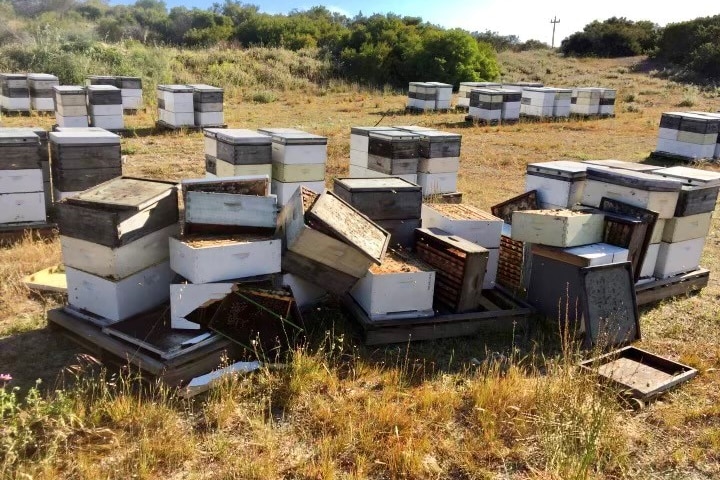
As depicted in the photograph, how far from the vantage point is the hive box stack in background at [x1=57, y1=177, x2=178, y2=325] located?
3.90 meters

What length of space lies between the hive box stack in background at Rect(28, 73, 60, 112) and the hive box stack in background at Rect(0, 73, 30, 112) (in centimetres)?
15

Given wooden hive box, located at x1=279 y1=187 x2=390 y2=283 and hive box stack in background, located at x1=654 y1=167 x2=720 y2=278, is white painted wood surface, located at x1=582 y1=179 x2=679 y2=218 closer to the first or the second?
hive box stack in background, located at x1=654 y1=167 x2=720 y2=278

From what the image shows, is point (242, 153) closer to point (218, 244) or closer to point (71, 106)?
point (218, 244)

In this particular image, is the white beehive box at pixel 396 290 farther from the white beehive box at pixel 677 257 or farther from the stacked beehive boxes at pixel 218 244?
the white beehive box at pixel 677 257

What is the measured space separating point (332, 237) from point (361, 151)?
3785mm

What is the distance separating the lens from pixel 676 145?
479 inches

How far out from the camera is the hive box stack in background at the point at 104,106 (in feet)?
41.2

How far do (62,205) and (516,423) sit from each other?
308 centimetres

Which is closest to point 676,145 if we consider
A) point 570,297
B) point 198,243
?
point 570,297

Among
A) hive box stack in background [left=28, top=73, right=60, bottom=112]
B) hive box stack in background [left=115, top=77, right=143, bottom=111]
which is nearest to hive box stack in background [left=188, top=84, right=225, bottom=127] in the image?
hive box stack in background [left=28, top=73, right=60, bottom=112]

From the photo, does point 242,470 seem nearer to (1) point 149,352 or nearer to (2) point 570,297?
(1) point 149,352

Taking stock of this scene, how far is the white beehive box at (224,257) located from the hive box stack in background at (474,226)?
1.53 meters

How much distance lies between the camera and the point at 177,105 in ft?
44.1

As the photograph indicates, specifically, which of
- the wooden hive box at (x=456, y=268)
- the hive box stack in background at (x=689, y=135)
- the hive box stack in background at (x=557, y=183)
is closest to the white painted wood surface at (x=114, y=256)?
the wooden hive box at (x=456, y=268)
